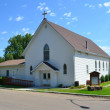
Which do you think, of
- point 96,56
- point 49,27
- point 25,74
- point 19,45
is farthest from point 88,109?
point 19,45

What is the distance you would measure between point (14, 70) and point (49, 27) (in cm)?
1142

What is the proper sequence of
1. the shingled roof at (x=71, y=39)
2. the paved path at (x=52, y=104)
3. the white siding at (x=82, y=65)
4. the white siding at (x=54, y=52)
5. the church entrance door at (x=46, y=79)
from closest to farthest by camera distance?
the paved path at (x=52, y=104), the white siding at (x=54, y=52), the white siding at (x=82, y=65), the shingled roof at (x=71, y=39), the church entrance door at (x=46, y=79)

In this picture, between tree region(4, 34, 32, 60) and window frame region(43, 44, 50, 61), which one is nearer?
window frame region(43, 44, 50, 61)

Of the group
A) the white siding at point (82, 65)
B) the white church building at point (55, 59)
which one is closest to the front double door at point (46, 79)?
the white church building at point (55, 59)

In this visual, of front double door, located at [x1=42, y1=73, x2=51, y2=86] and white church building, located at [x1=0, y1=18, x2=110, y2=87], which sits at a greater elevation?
white church building, located at [x1=0, y1=18, x2=110, y2=87]

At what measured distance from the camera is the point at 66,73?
75.5 ft

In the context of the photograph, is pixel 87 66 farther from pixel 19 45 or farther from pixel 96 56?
pixel 19 45

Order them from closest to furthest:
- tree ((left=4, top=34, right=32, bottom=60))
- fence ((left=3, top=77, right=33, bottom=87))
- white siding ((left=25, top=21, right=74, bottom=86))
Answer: white siding ((left=25, top=21, right=74, bottom=86)) → fence ((left=3, top=77, right=33, bottom=87)) → tree ((left=4, top=34, right=32, bottom=60))

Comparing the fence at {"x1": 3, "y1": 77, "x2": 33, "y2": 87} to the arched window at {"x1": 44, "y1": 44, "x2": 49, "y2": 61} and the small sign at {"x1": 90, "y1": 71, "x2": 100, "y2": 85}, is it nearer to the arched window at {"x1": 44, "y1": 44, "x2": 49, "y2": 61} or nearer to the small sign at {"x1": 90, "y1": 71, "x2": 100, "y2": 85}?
the arched window at {"x1": 44, "y1": 44, "x2": 49, "y2": 61}

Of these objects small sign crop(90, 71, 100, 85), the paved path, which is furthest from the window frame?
the paved path

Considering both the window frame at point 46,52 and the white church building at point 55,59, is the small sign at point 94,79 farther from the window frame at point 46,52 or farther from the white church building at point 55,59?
the window frame at point 46,52

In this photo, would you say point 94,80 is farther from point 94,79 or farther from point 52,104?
point 52,104

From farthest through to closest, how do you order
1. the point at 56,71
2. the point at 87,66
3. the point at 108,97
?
the point at 87,66
the point at 56,71
the point at 108,97

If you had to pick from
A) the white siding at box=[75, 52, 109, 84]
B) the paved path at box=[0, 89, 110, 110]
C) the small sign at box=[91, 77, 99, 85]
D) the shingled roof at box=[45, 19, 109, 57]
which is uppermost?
the shingled roof at box=[45, 19, 109, 57]
